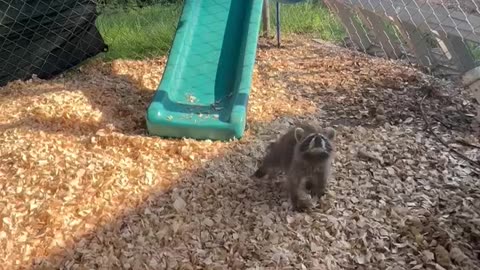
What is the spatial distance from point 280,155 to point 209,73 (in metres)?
1.51

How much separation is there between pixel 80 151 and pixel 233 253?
1.45 metres

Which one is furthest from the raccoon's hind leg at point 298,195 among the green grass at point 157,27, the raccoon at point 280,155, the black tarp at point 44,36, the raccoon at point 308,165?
the black tarp at point 44,36

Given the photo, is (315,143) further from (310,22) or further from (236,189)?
(310,22)

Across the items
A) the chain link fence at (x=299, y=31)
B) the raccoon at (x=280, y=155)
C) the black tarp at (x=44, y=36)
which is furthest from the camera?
the black tarp at (x=44, y=36)

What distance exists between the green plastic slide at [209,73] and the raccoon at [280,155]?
0.54 m

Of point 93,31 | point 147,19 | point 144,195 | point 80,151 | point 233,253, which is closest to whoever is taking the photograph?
point 233,253

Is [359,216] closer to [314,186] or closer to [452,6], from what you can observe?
[314,186]

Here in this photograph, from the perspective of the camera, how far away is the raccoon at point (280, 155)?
3408mm

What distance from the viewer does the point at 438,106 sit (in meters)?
4.53

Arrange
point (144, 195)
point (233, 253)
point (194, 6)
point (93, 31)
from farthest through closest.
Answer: point (93, 31)
point (194, 6)
point (144, 195)
point (233, 253)

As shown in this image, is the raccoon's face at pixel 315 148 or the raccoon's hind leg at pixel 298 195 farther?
the raccoon's hind leg at pixel 298 195

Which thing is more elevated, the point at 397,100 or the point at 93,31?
the point at 397,100

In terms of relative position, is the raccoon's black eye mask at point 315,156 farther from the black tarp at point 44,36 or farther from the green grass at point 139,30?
the black tarp at point 44,36

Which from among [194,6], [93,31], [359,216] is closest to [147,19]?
[93,31]
